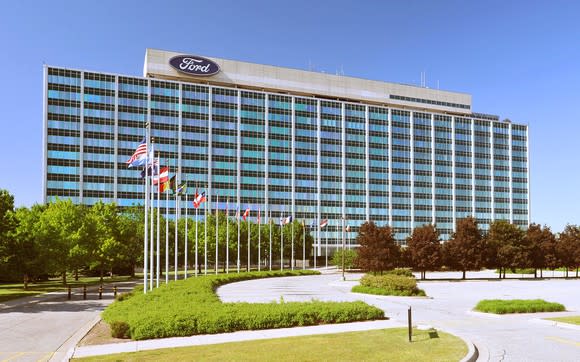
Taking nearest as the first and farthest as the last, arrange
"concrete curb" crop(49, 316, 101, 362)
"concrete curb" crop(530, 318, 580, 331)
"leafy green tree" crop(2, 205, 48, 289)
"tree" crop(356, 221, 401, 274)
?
"concrete curb" crop(49, 316, 101, 362) → "concrete curb" crop(530, 318, 580, 331) → "leafy green tree" crop(2, 205, 48, 289) → "tree" crop(356, 221, 401, 274)

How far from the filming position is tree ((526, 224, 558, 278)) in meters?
70.5

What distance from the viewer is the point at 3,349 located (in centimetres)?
1800

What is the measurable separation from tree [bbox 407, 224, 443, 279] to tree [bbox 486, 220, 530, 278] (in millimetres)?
8184

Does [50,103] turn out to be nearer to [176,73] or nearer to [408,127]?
[176,73]

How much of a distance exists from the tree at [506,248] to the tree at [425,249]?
818cm

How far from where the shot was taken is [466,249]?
215ft

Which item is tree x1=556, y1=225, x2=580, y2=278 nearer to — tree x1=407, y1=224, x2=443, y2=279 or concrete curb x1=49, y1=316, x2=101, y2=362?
tree x1=407, y1=224, x2=443, y2=279

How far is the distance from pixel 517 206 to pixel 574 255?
265 ft

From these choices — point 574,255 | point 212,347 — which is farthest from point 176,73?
point 212,347

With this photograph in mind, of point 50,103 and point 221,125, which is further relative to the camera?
point 221,125

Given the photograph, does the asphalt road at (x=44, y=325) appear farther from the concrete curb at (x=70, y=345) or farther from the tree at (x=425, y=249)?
the tree at (x=425, y=249)

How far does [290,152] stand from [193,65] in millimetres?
30851

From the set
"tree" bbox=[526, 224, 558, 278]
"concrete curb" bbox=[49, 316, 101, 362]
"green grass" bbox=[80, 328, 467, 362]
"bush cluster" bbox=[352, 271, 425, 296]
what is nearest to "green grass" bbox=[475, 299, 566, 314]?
"green grass" bbox=[80, 328, 467, 362]

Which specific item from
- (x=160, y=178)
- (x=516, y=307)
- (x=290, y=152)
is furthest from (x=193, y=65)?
(x=516, y=307)
